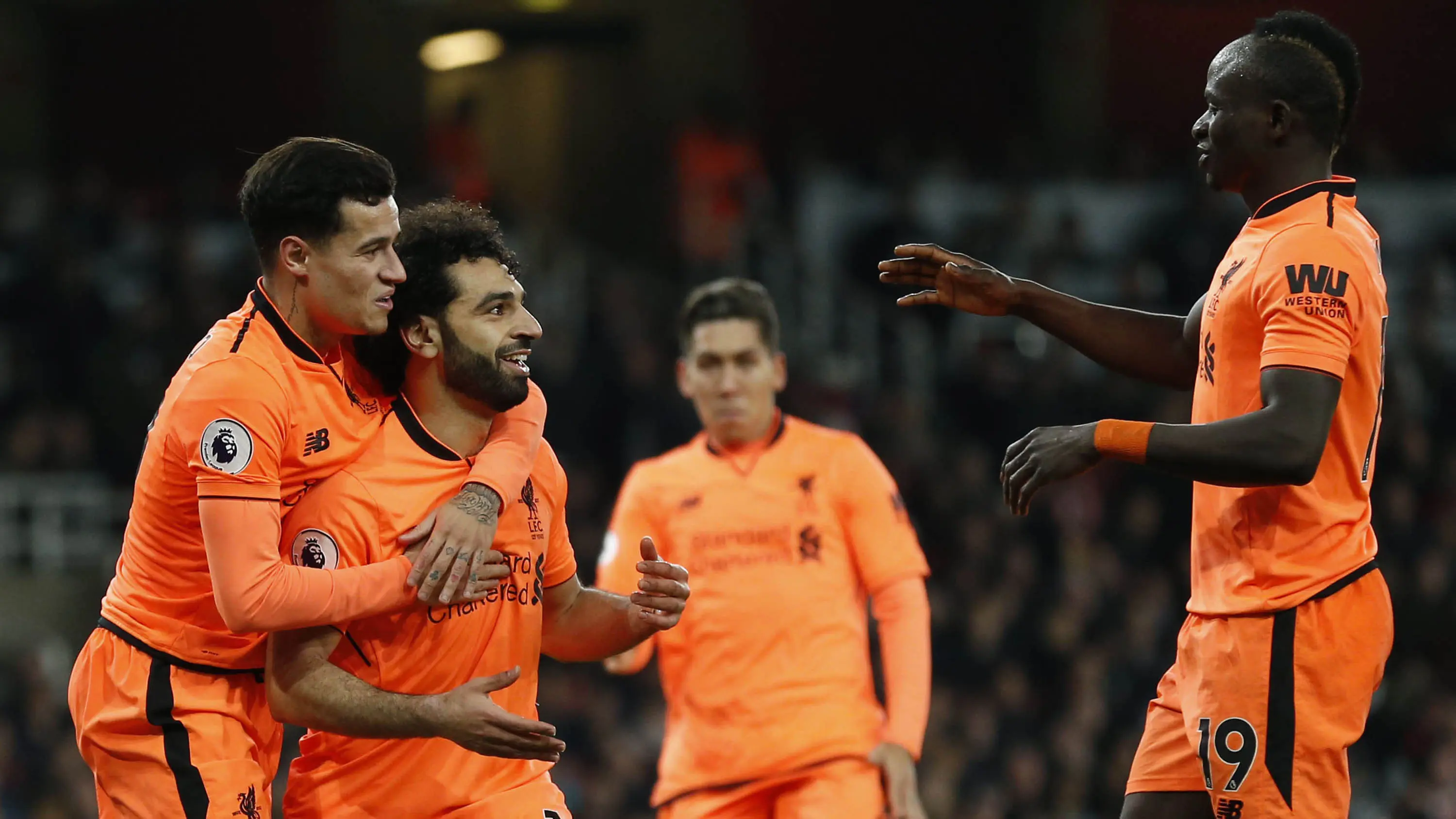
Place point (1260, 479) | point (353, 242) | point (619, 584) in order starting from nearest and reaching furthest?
1. point (1260, 479)
2. point (353, 242)
3. point (619, 584)

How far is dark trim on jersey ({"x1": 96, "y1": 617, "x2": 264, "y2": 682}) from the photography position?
376 cm

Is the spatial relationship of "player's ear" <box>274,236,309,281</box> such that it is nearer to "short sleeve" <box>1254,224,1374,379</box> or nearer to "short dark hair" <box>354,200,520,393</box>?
"short dark hair" <box>354,200,520,393</box>

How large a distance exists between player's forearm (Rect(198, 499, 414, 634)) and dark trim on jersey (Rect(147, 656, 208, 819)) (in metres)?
0.34

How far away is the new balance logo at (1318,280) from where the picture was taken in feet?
11.6

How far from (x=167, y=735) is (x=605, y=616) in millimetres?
1054

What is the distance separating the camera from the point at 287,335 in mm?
3770

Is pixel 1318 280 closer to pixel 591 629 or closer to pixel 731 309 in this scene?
pixel 591 629

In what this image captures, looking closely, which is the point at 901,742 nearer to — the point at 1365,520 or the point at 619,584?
the point at 619,584

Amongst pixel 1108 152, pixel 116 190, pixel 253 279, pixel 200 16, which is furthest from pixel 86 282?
pixel 1108 152

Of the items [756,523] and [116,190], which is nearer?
[756,523]

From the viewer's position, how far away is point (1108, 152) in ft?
44.0

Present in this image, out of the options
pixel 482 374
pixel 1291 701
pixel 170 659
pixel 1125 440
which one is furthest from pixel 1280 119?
pixel 170 659

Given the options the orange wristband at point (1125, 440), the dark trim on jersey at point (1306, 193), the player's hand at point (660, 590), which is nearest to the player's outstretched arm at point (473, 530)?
the player's hand at point (660, 590)

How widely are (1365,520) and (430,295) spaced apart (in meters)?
2.22
